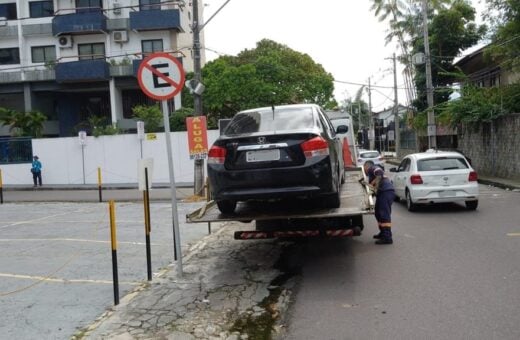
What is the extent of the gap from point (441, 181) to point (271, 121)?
7125 mm

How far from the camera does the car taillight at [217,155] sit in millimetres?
7305

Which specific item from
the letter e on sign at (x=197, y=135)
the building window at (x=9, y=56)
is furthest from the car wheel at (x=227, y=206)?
the building window at (x=9, y=56)

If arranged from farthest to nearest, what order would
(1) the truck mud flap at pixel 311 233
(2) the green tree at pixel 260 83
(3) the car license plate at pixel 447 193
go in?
(2) the green tree at pixel 260 83
(3) the car license plate at pixel 447 193
(1) the truck mud flap at pixel 311 233

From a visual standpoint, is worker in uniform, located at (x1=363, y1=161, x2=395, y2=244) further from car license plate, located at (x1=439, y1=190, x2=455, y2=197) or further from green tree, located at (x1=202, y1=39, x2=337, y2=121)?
green tree, located at (x1=202, y1=39, x2=337, y2=121)

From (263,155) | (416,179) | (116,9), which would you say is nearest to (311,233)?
(263,155)

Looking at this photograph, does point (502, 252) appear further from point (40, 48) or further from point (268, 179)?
point (40, 48)

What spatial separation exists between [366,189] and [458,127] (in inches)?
945

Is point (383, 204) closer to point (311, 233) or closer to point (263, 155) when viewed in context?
point (311, 233)

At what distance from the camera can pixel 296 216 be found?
288 inches

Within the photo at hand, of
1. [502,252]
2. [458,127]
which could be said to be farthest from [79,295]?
[458,127]

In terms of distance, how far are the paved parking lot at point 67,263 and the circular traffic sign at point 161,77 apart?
2.67 m

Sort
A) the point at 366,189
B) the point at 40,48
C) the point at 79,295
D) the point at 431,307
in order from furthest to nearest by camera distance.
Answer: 1. the point at 40,48
2. the point at 366,189
3. the point at 79,295
4. the point at 431,307

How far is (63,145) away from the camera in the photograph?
28.3 metres

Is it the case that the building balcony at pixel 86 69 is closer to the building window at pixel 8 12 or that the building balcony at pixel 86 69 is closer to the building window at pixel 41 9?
the building window at pixel 41 9
